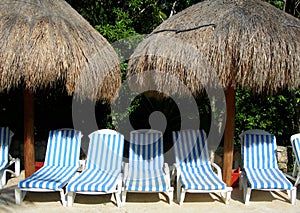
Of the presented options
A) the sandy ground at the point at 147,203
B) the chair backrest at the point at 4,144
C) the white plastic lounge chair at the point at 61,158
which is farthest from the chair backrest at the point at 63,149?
the chair backrest at the point at 4,144

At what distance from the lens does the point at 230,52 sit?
488cm

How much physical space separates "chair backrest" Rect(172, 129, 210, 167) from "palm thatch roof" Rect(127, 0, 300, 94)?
1390 millimetres

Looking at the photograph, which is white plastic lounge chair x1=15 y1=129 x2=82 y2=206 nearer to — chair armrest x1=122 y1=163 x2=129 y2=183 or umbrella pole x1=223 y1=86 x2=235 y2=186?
chair armrest x1=122 y1=163 x2=129 y2=183

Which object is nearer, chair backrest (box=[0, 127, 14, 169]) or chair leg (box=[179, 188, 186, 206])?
chair leg (box=[179, 188, 186, 206])

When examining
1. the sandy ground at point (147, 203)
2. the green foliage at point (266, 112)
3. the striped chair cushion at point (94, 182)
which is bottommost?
the sandy ground at point (147, 203)

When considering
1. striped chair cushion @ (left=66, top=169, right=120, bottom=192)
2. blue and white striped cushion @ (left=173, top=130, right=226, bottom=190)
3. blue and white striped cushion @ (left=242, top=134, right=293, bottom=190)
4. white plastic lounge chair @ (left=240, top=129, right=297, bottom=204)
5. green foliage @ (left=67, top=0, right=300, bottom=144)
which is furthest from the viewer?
green foliage @ (left=67, top=0, right=300, bottom=144)

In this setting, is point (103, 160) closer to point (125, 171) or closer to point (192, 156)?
point (125, 171)

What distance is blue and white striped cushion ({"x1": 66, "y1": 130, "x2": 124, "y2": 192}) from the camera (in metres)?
5.49

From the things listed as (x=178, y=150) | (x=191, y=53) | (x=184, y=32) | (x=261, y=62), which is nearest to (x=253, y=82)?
(x=261, y=62)

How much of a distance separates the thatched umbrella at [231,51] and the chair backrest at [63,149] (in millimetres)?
1736

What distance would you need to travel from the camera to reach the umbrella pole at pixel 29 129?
5.89 m

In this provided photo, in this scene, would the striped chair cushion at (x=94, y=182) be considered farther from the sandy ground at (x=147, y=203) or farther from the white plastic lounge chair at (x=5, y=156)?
the white plastic lounge chair at (x=5, y=156)

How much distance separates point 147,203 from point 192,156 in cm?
126

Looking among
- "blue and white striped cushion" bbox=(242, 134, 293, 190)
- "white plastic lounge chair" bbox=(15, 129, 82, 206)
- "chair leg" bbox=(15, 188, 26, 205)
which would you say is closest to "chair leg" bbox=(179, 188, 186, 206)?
"blue and white striped cushion" bbox=(242, 134, 293, 190)
